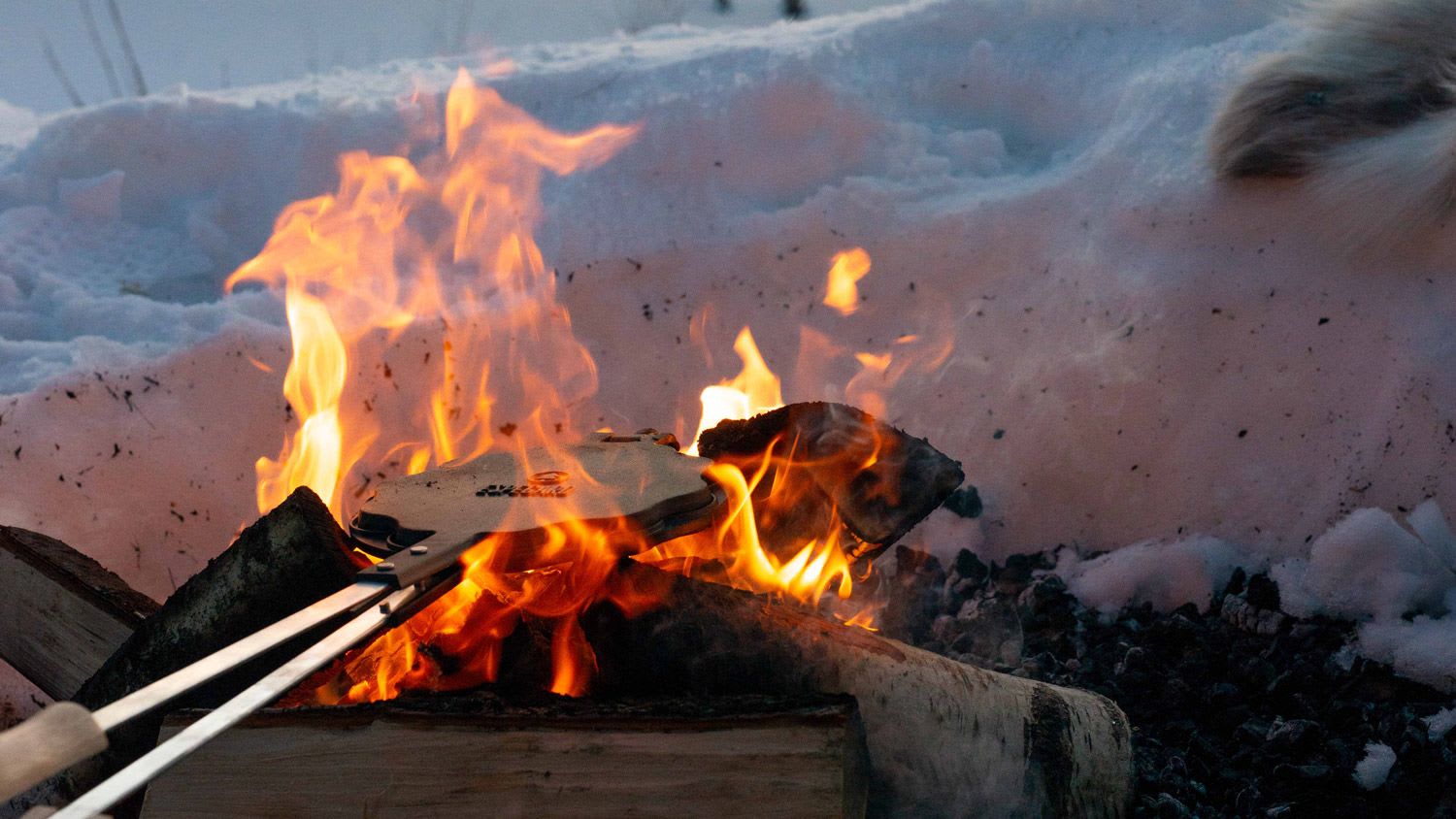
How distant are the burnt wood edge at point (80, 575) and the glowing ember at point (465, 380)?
40 centimetres

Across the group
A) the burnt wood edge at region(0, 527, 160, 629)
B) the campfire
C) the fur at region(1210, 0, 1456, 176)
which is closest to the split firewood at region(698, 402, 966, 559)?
the campfire

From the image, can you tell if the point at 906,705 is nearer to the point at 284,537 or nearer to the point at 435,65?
the point at 284,537

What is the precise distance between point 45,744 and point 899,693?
4.41 ft

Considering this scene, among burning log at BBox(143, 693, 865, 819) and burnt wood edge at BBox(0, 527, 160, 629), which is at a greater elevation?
burning log at BBox(143, 693, 865, 819)

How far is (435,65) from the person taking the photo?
229 inches

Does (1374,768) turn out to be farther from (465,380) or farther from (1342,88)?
(465,380)

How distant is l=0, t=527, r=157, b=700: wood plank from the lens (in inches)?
99.4

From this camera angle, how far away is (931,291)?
13.2 ft

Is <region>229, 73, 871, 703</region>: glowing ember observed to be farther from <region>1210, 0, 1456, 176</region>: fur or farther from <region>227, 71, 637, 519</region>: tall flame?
<region>1210, 0, 1456, 176</region>: fur

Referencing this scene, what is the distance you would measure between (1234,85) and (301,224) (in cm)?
335

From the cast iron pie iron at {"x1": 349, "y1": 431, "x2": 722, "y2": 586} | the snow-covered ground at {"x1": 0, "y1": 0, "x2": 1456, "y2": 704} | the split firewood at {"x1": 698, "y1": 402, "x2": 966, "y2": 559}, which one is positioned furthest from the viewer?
the snow-covered ground at {"x1": 0, "y1": 0, "x2": 1456, "y2": 704}

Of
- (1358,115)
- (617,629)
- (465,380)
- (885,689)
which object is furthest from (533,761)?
(1358,115)

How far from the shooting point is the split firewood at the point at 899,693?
2027 millimetres

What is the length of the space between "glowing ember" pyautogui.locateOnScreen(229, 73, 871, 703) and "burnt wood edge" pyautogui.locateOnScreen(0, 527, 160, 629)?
0.40 m
